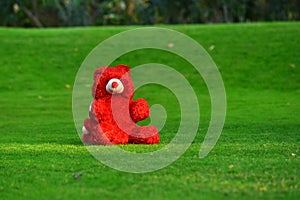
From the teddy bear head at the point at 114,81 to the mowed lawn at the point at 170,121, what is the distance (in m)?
0.79

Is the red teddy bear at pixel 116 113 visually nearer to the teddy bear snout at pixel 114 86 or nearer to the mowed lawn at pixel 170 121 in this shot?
the teddy bear snout at pixel 114 86

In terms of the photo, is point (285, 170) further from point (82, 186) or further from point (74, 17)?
point (74, 17)

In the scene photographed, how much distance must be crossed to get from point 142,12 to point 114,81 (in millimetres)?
32151

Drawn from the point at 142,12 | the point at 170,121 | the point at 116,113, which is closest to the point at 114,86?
the point at 116,113

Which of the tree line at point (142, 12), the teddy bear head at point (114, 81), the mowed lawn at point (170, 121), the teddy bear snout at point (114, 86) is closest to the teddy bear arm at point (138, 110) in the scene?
the teddy bear head at point (114, 81)

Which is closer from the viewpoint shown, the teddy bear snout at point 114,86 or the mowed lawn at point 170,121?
the mowed lawn at point 170,121

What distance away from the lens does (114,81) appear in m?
8.88

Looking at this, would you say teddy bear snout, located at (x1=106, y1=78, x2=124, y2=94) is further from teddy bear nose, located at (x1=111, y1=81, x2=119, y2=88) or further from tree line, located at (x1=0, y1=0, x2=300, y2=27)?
tree line, located at (x1=0, y1=0, x2=300, y2=27)

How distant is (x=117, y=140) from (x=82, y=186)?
7.86 feet

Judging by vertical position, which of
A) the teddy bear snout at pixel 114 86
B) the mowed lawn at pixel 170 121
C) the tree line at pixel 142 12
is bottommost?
the tree line at pixel 142 12

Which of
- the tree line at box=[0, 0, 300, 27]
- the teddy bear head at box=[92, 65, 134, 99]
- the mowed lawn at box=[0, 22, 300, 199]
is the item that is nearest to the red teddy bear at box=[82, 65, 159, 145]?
the teddy bear head at box=[92, 65, 134, 99]

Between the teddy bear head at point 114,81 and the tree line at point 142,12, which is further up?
the teddy bear head at point 114,81

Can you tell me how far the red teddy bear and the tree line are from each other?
29702 mm

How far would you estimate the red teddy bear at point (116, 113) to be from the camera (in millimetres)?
8938
